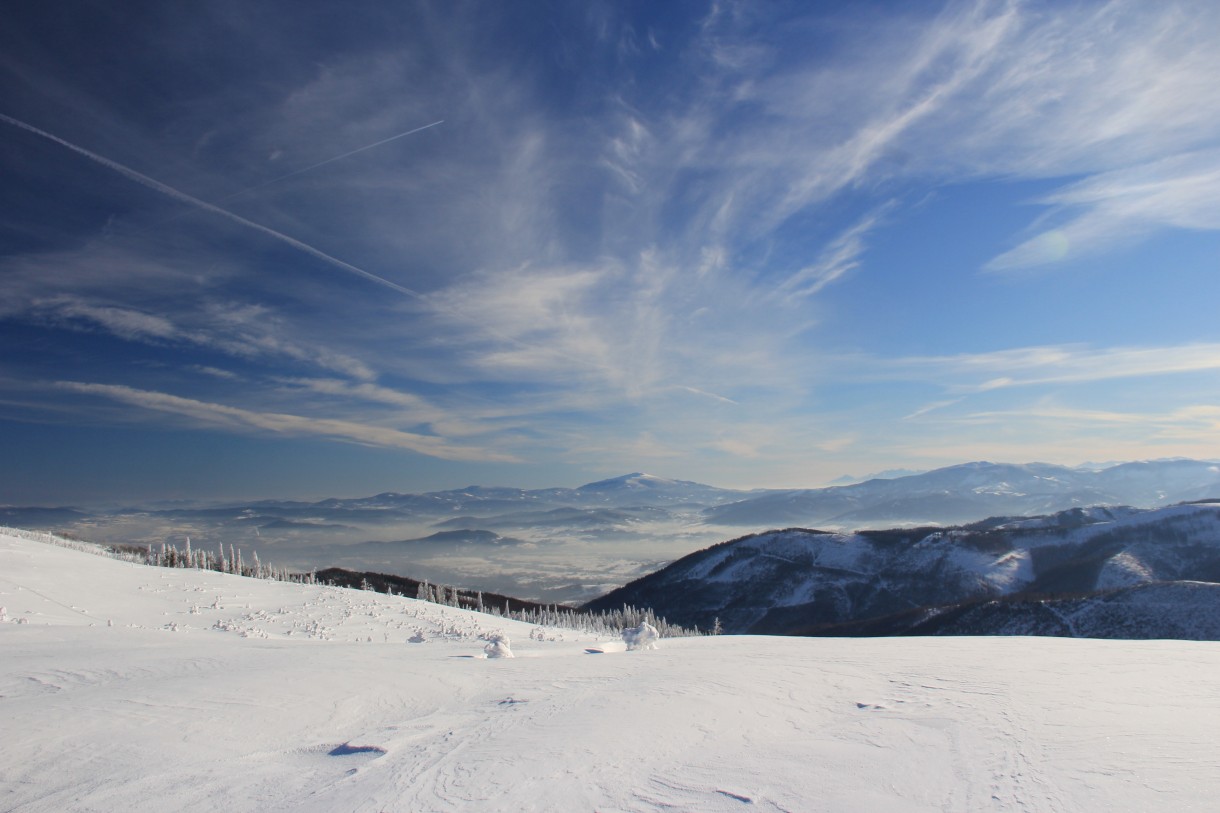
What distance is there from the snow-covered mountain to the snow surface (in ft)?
400

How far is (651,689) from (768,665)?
210 inches

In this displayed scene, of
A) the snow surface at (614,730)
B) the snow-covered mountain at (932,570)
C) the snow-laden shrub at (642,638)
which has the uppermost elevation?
the snow surface at (614,730)

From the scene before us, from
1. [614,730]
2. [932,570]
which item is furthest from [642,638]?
[932,570]

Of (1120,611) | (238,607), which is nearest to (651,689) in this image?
(238,607)

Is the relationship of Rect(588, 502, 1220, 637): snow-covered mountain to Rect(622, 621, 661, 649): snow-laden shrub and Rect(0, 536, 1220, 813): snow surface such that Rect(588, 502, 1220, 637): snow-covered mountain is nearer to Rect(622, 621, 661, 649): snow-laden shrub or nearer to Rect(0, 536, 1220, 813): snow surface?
Rect(622, 621, 661, 649): snow-laden shrub

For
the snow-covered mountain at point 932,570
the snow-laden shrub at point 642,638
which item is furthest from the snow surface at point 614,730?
the snow-covered mountain at point 932,570

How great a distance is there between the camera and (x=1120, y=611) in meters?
82.1

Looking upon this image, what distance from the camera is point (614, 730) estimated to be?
12336 millimetres

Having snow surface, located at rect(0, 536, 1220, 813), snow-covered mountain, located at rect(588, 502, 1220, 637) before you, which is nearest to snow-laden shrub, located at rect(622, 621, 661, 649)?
snow surface, located at rect(0, 536, 1220, 813)

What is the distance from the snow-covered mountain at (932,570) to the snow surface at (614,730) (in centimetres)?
12180

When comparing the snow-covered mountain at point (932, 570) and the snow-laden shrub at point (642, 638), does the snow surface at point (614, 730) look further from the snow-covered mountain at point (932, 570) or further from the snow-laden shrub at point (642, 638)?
the snow-covered mountain at point (932, 570)

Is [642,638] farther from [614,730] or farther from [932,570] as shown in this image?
[932,570]

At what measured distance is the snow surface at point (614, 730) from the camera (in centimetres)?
905

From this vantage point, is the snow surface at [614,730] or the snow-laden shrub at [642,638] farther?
the snow-laden shrub at [642,638]
